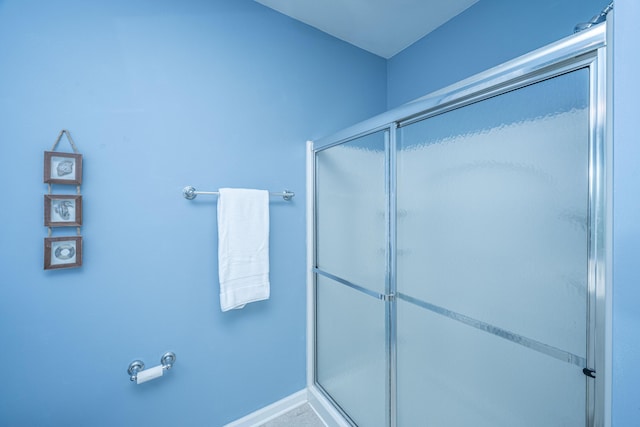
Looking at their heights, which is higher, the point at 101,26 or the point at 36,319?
the point at 101,26

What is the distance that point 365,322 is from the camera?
1.29 m

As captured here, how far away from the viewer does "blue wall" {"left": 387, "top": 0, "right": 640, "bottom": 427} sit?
0.38m

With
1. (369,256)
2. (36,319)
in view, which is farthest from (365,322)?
(36,319)

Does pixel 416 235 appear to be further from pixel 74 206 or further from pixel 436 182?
pixel 74 206

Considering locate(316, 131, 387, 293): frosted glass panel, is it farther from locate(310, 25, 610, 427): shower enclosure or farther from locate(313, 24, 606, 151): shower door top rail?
locate(313, 24, 606, 151): shower door top rail

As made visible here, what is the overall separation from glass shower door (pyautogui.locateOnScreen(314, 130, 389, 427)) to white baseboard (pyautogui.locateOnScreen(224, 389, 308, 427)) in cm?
15

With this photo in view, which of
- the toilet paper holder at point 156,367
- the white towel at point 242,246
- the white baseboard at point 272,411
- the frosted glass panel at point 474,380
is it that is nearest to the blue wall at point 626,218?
the frosted glass panel at point 474,380

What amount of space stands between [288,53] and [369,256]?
1271 mm

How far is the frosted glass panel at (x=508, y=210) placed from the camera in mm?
633

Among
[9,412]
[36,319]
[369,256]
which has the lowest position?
[9,412]

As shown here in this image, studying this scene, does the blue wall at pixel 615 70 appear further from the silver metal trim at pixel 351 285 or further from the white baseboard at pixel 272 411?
the white baseboard at pixel 272 411

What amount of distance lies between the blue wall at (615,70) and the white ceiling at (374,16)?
0.08 metres

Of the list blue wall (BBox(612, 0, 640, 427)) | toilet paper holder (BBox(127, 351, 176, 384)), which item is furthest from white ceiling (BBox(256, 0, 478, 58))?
toilet paper holder (BBox(127, 351, 176, 384))

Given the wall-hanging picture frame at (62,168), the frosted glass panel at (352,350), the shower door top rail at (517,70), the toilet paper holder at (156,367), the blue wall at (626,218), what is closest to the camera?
the blue wall at (626,218)
